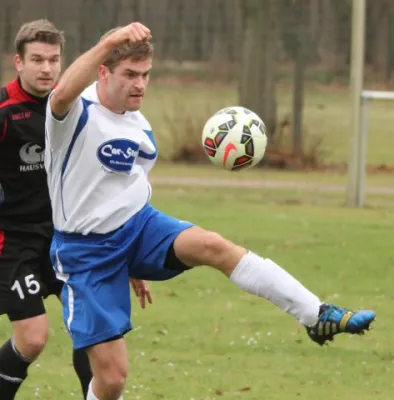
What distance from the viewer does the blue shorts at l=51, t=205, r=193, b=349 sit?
593 centimetres

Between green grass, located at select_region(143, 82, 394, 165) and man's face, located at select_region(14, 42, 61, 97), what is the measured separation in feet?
45.2

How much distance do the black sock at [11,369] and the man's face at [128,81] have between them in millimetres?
1530

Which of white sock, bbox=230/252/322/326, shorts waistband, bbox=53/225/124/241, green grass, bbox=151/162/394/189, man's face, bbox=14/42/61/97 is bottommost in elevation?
green grass, bbox=151/162/394/189

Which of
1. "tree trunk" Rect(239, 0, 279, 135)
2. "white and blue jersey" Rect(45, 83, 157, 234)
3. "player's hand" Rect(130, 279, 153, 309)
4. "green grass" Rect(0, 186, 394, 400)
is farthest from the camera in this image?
"tree trunk" Rect(239, 0, 279, 135)

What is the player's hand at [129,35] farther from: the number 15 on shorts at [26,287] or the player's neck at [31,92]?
the number 15 on shorts at [26,287]

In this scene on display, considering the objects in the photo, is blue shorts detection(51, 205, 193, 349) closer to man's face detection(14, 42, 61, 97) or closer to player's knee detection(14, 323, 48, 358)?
player's knee detection(14, 323, 48, 358)

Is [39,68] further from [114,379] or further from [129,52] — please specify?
[114,379]

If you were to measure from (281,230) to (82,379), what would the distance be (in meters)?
7.87

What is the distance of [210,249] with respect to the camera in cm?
569

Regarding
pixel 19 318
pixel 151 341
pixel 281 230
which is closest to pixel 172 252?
pixel 19 318

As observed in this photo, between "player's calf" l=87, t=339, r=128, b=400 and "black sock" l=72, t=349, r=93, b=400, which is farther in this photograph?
"black sock" l=72, t=349, r=93, b=400

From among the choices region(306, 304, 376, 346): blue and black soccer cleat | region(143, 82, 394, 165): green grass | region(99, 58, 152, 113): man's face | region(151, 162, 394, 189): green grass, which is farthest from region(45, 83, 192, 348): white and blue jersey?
region(143, 82, 394, 165): green grass

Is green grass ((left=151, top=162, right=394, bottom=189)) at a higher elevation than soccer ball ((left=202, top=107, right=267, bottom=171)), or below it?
below

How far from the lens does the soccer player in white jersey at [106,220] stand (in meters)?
5.91
